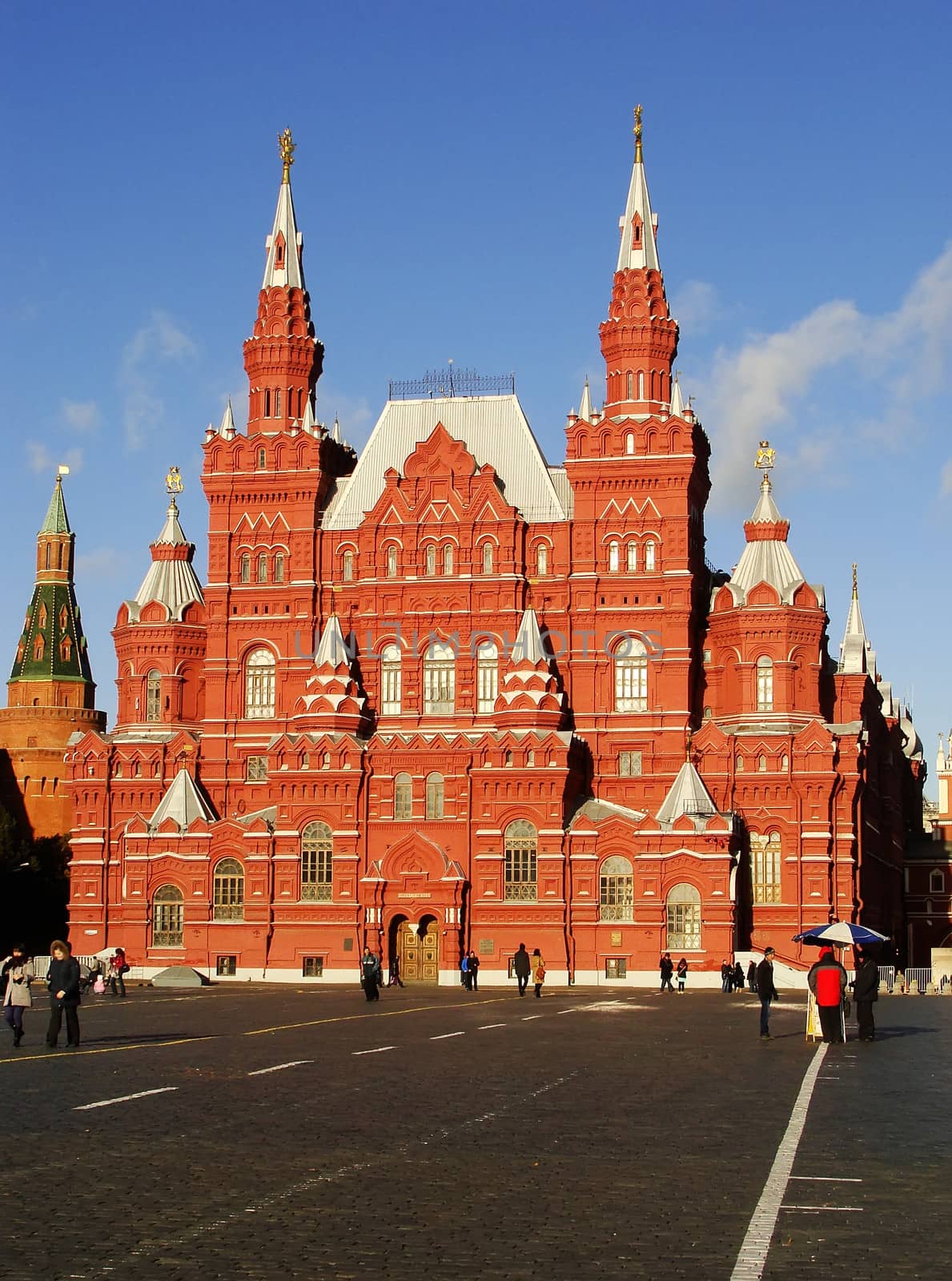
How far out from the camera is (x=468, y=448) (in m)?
89.3

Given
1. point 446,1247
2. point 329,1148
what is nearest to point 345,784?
point 329,1148

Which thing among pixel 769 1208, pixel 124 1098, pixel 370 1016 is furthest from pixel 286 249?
pixel 769 1208

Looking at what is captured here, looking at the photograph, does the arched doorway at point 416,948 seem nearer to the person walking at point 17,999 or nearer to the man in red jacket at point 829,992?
the man in red jacket at point 829,992

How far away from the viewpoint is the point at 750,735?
82812 mm

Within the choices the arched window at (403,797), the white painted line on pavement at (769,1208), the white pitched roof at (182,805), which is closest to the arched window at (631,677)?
the arched window at (403,797)

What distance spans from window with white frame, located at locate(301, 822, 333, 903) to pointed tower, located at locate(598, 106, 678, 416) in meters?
25.1

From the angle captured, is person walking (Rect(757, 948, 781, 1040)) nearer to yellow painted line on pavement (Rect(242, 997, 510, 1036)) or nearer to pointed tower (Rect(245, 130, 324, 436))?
yellow painted line on pavement (Rect(242, 997, 510, 1036))

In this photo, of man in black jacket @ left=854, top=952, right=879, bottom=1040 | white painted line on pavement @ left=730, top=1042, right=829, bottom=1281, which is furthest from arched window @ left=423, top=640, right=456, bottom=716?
white painted line on pavement @ left=730, top=1042, right=829, bottom=1281

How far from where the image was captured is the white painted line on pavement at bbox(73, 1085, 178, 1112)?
23625 millimetres

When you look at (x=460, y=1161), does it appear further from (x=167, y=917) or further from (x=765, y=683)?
(x=167, y=917)

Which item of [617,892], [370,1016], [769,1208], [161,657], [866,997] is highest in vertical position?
[161,657]

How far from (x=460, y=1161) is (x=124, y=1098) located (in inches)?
293

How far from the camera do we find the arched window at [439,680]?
8556 centimetres

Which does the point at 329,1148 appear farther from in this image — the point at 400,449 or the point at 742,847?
the point at 400,449
